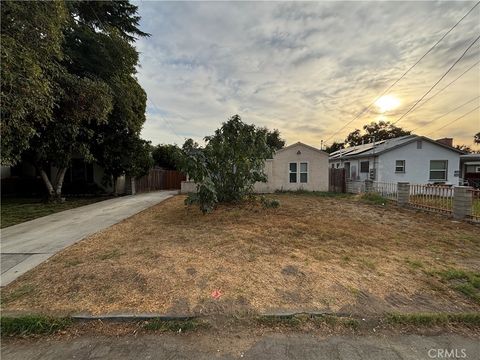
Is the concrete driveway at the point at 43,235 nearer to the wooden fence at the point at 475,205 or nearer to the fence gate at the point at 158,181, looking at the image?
the fence gate at the point at 158,181

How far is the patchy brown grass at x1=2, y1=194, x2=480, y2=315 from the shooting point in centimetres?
315

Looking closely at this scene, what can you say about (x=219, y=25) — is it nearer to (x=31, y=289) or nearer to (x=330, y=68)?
(x=330, y=68)

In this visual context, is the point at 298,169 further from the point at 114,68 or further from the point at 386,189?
the point at 114,68

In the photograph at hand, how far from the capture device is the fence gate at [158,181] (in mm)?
19609

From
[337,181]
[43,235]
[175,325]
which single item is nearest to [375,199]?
[337,181]

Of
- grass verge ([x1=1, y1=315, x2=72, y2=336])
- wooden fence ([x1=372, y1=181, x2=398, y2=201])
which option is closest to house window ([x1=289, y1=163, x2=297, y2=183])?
wooden fence ([x1=372, y1=181, x2=398, y2=201])

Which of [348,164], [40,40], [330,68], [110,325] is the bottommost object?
[110,325]

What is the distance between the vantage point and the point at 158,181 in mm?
22375

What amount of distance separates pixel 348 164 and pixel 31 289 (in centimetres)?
2395

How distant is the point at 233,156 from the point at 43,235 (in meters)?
6.11

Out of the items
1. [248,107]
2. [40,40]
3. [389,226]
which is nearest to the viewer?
[40,40]

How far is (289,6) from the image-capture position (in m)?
8.59

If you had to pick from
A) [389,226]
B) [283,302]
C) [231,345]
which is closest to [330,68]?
[389,226]

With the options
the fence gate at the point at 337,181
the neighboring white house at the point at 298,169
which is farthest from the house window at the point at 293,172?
the fence gate at the point at 337,181
